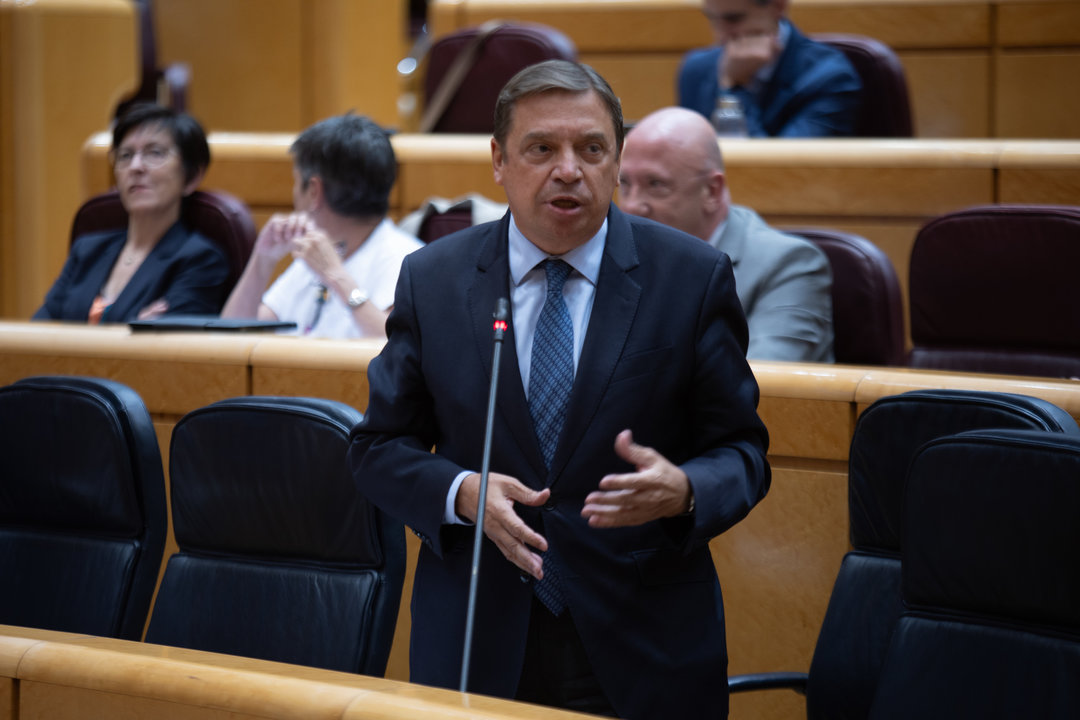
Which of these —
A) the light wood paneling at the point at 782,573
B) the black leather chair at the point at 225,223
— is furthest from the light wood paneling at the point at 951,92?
the light wood paneling at the point at 782,573

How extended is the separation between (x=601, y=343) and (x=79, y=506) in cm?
70

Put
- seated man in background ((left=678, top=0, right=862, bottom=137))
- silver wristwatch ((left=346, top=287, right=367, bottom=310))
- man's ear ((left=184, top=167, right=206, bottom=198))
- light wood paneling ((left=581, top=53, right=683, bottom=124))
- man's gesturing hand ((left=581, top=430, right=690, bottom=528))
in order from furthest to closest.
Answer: light wood paneling ((left=581, top=53, right=683, bottom=124)) < seated man in background ((left=678, top=0, right=862, bottom=137)) < man's ear ((left=184, top=167, right=206, bottom=198)) < silver wristwatch ((left=346, top=287, right=367, bottom=310)) < man's gesturing hand ((left=581, top=430, right=690, bottom=528))

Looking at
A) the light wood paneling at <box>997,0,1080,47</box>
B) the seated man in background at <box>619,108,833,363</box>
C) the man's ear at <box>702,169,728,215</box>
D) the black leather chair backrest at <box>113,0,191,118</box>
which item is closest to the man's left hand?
the seated man in background at <box>619,108,833,363</box>

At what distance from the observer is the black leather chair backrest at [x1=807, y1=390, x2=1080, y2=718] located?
1.25 m

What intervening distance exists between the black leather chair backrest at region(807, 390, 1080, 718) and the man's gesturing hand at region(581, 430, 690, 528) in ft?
1.16

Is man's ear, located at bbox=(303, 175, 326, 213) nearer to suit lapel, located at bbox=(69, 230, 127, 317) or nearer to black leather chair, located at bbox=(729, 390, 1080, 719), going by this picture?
suit lapel, located at bbox=(69, 230, 127, 317)

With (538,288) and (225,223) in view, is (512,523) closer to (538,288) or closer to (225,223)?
(538,288)

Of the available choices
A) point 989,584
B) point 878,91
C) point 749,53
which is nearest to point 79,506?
point 989,584

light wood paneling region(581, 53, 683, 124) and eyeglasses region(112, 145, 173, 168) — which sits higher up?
light wood paneling region(581, 53, 683, 124)

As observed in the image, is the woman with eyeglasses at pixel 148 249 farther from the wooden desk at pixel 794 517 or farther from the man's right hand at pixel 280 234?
the wooden desk at pixel 794 517

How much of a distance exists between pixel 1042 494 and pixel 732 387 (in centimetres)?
26

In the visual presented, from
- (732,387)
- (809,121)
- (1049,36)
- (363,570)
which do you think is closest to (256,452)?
(363,570)

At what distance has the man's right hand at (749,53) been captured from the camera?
2.57 meters

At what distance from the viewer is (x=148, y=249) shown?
2.37 metres
